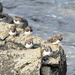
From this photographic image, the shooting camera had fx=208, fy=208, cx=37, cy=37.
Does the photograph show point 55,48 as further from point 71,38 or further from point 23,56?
point 71,38

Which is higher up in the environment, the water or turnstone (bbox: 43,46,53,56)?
turnstone (bbox: 43,46,53,56)

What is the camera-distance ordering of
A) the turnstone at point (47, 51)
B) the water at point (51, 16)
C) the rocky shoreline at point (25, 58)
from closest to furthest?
the rocky shoreline at point (25, 58) < the turnstone at point (47, 51) < the water at point (51, 16)

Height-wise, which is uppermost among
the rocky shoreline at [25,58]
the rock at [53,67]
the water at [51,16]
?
the rocky shoreline at [25,58]

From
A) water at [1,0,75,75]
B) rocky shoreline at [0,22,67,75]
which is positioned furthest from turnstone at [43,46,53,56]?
water at [1,0,75,75]

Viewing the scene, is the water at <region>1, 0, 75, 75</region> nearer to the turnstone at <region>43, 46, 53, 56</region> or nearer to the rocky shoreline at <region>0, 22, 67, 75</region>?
the rocky shoreline at <region>0, 22, 67, 75</region>

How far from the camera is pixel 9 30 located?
36.1ft

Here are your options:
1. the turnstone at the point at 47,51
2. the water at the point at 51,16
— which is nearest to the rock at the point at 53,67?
the turnstone at the point at 47,51

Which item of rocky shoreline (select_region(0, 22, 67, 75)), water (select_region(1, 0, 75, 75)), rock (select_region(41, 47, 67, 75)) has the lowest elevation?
water (select_region(1, 0, 75, 75))

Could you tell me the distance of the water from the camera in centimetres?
1726

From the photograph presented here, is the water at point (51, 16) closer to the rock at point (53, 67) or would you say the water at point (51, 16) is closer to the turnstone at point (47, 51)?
the rock at point (53, 67)

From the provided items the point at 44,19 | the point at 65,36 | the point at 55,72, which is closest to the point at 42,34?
the point at 65,36

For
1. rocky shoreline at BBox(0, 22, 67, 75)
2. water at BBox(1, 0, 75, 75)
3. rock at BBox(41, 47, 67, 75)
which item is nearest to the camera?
rocky shoreline at BBox(0, 22, 67, 75)

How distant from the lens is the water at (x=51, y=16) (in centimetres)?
1726

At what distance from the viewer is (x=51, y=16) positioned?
933 inches
